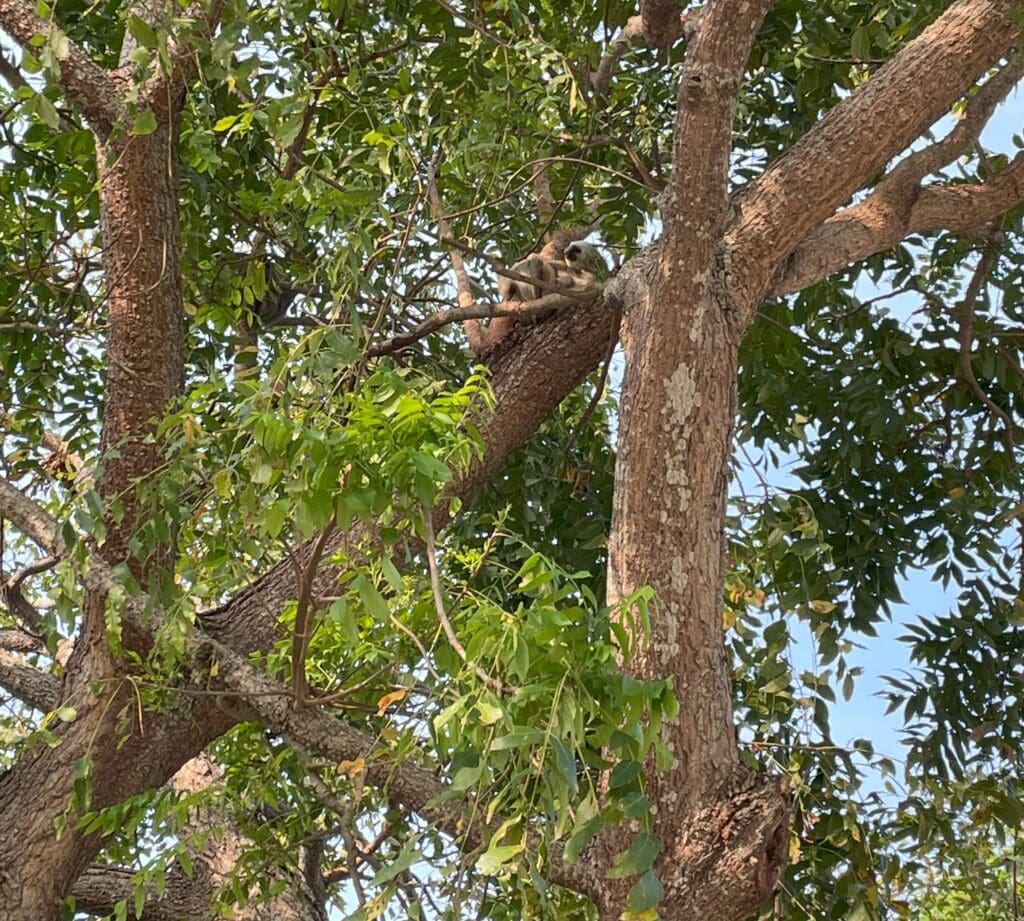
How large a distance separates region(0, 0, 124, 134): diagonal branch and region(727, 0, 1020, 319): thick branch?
160 cm

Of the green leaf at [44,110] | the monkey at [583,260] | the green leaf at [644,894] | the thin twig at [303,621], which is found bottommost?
the green leaf at [644,894]

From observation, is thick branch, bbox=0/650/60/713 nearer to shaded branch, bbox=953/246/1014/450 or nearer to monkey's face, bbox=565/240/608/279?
monkey's face, bbox=565/240/608/279

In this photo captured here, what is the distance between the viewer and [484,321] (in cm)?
386

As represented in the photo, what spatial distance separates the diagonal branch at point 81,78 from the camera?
3.03m

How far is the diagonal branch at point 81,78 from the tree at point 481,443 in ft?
0.04

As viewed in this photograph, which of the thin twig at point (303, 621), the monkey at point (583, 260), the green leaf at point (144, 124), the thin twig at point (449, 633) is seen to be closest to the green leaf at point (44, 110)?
the green leaf at point (144, 124)

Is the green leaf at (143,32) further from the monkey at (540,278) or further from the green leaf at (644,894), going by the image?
the green leaf at (644,894)

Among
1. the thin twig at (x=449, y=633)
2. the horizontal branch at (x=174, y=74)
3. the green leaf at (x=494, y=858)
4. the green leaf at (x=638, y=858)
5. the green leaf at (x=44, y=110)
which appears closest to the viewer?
the green leaf at (x=494, y=858)

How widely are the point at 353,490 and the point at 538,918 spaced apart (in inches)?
41.2

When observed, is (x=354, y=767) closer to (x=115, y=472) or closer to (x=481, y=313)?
(x=115, y=472)

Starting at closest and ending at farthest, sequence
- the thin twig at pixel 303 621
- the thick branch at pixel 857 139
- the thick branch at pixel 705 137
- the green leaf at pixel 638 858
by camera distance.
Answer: the green leaf at pixel 638 858 < the thin twig at pixel 303 621 < the thick branch at pixel 705 137 < the thick branch at pixel 857 139

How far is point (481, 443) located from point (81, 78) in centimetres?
178

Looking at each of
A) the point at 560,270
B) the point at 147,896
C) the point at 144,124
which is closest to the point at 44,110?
the point at 144,124

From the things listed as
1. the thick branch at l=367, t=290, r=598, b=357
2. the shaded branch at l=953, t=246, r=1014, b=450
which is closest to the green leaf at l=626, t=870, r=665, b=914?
the thick branch at l=367, t=290, r=598, b=357
